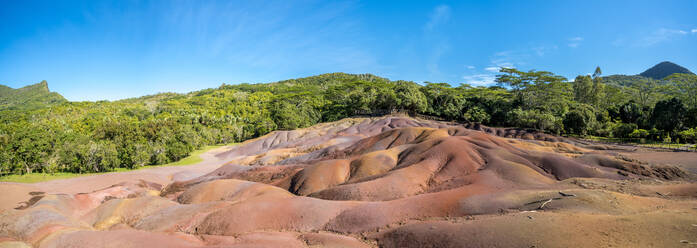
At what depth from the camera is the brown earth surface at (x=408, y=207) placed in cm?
650

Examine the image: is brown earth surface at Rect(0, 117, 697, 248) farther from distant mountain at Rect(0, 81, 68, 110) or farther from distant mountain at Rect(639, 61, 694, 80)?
distant mountain at Rect(639, 61, 694, 80)

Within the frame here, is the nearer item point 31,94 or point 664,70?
point 31,94

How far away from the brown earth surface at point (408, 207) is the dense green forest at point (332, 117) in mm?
6331

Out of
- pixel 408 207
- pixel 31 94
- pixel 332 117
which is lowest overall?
pixel 408 207

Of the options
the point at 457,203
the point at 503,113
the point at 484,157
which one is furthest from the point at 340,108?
the point at 457,203

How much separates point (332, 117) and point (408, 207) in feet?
182

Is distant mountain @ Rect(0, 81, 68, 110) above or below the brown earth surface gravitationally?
above

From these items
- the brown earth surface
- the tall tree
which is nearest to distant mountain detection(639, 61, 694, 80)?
the tall tree

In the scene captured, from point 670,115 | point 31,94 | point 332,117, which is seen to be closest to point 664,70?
point 670,115

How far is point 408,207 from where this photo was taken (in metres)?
9.59

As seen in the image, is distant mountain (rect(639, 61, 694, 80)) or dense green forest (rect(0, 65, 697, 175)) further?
distant mountain (rect(639, 61, 694, 80))

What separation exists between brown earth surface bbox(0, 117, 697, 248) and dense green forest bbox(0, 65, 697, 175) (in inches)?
249

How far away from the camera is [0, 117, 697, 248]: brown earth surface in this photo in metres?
6.50

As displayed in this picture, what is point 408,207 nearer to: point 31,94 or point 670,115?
point 670,115
